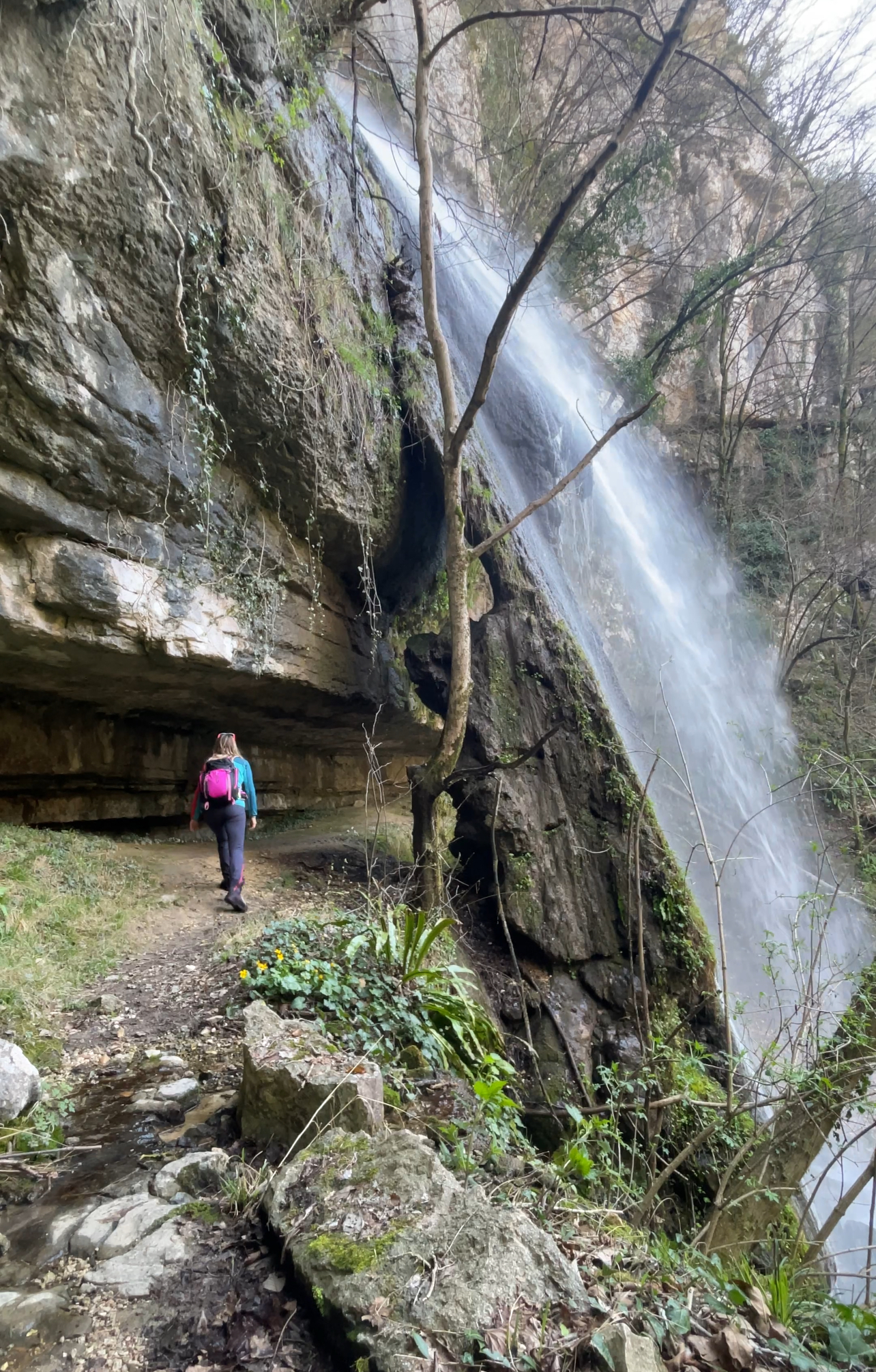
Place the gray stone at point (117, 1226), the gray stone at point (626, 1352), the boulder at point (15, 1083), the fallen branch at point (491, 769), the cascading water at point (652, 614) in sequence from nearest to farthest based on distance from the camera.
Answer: the gray stone at point (626, 1352) → the gray stone at point (117, 1226) → the boulder at point (15, 1083) → the fallen branch at point (491, 769) → the cascading water at point (652, 614)

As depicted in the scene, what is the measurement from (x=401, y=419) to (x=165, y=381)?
327 centimetres

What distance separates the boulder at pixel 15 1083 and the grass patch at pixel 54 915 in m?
0.54

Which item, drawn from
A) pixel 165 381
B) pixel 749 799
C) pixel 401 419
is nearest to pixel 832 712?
pixel 749 799

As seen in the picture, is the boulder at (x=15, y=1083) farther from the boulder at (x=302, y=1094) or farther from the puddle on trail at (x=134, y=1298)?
the boulder at (x=302, y=1094)

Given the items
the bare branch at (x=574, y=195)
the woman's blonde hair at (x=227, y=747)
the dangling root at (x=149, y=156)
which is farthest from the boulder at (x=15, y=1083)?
the bare branch at (x=574, y=195)

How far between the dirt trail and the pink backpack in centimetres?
122

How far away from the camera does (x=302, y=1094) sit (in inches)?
88.4

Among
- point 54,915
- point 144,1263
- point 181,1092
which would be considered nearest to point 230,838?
point 54,915

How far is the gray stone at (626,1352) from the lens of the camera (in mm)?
1441

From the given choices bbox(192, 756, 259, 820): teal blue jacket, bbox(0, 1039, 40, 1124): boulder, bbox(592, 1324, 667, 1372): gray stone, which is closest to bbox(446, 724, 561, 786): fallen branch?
bbox(192, 756, 259, 820): teal blue jacket

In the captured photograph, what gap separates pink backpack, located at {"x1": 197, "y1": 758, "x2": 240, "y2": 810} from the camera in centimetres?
575

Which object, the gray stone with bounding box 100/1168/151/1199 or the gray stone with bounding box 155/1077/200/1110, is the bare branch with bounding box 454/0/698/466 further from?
the gray stone with bounding box 100/1168/151/1199

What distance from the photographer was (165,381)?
5.19 meters

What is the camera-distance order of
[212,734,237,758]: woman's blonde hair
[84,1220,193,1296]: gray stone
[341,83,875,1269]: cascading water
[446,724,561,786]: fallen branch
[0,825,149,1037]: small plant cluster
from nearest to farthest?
[84,1220,193,1296]: gray stone → [0,825,149,1037]: small plant cluster → [212,734,237,758]: woman's blonde hair → [446,724,561,786]: fallen branch → [341,83,875,1269]: cascading water
